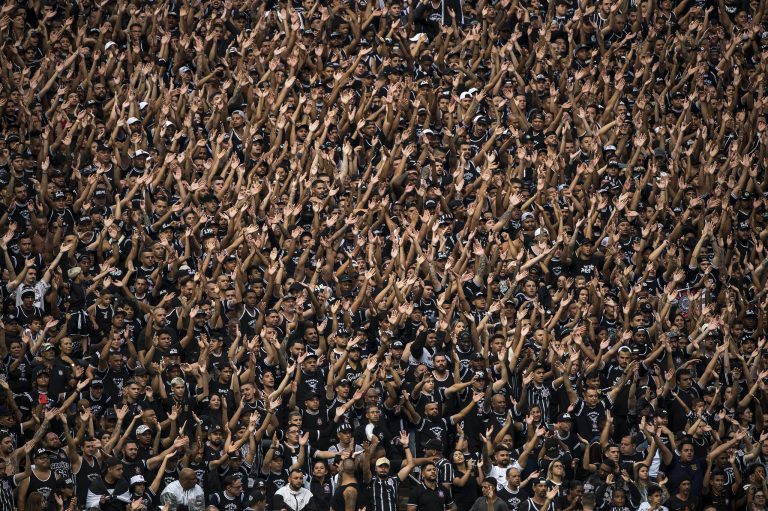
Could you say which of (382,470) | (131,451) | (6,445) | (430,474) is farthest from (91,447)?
(430,474)

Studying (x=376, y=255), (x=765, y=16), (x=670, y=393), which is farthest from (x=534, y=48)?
(x=670, y=393)

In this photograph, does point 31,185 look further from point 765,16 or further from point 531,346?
point 765,16

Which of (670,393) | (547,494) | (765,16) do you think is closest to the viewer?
(547,494)

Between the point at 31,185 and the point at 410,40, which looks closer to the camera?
the point at 31,185

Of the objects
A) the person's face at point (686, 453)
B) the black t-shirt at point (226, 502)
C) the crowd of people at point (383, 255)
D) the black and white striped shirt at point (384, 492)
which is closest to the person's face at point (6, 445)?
the crowd of people at point (383, 255)

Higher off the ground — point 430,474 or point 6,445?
point 6,445

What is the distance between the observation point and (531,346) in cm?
1716

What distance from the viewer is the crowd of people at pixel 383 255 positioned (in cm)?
1577

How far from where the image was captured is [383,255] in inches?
733

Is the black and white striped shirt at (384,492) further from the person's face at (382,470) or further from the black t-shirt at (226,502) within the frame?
the black t-shirt at (226,502)

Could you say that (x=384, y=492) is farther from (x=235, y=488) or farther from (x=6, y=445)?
(x=6, y=445)

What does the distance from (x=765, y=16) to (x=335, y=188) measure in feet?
22.4

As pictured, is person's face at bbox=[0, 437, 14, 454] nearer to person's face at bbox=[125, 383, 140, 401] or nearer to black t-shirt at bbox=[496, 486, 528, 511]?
person's face at bbox=[125, 383, 140, 401]

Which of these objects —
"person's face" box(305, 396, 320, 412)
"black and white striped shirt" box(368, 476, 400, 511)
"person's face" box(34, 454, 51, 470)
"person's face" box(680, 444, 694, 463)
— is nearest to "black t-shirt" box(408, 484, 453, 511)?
"black and white striped shirt" box(368, 476, 400, 511)
